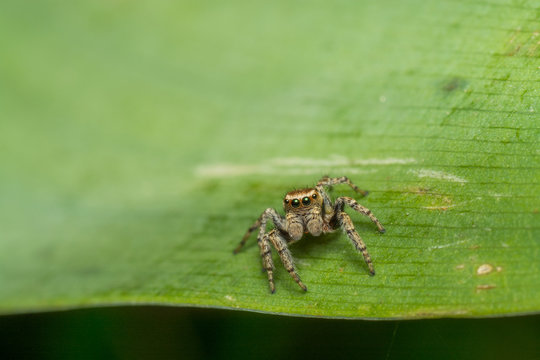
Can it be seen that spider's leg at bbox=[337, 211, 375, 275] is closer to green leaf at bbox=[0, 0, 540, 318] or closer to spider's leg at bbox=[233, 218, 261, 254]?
green leaf at bbox=[0, 0, 540, 318]

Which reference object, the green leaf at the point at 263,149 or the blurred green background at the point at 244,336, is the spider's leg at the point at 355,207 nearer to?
the green leaf at the point at 263,149

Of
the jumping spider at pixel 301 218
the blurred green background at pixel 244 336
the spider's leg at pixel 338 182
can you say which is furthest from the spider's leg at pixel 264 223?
the blurred green background at pixel 244 336

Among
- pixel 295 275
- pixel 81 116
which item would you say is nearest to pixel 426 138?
pixel 295 275

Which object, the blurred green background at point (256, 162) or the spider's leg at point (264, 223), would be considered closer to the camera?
the blurred green background at point (256, 162)

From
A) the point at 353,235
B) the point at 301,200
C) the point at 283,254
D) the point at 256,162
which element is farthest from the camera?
the point at 256,162

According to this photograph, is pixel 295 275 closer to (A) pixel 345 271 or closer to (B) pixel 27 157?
(A) pixel 345 271

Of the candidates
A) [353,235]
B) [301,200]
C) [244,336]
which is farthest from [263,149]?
[244,336]

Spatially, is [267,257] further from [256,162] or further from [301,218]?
[256,162]
